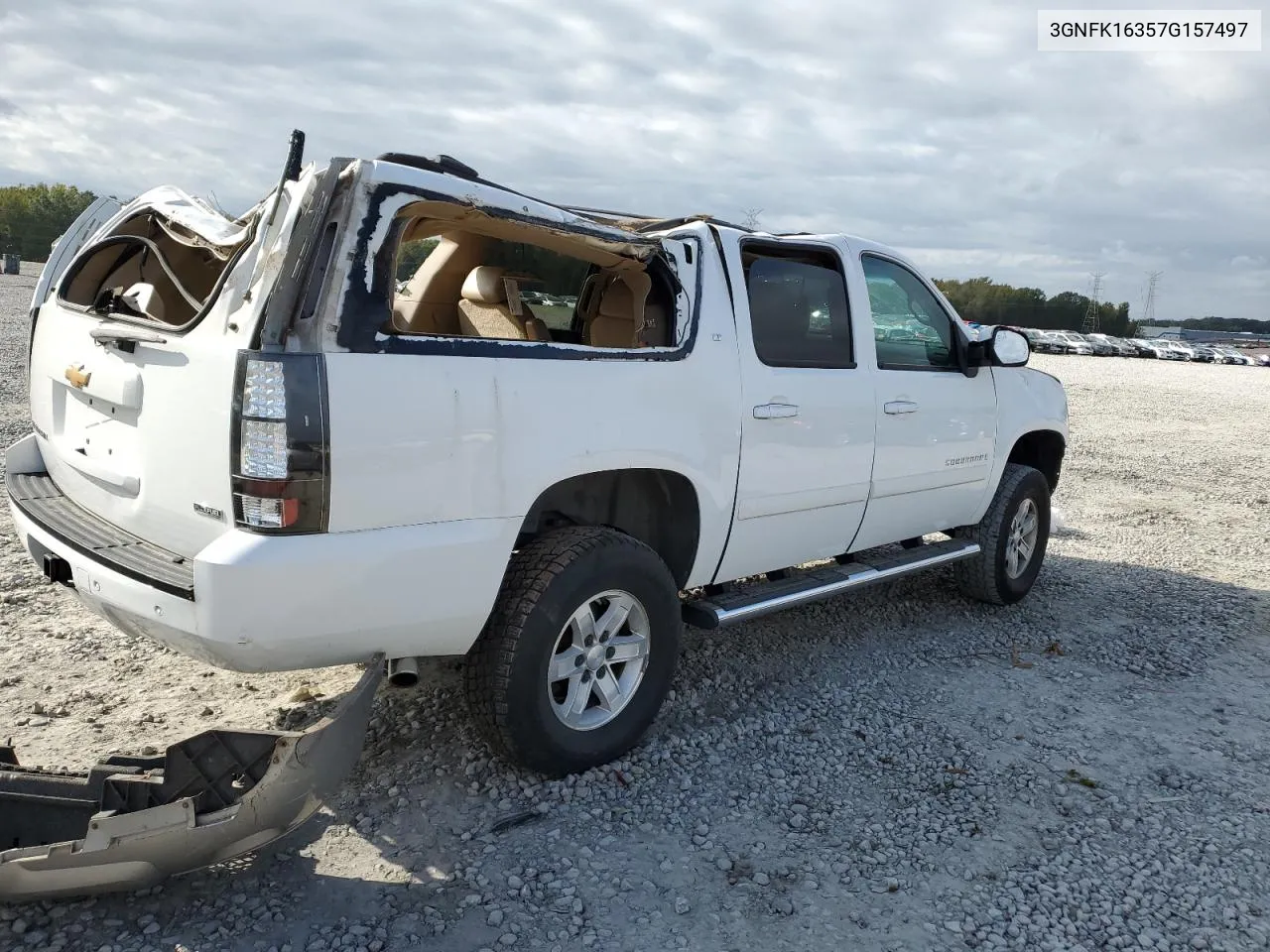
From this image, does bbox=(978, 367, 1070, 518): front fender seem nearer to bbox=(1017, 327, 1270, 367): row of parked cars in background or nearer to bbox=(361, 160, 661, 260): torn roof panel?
bbox=(361, 160, 661, 260): torn roof panel

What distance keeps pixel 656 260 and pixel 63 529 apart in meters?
2.30

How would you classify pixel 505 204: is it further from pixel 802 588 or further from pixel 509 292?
pixel 802 588

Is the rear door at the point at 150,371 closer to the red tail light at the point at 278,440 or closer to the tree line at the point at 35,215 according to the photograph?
the red tail light at the point at 278,440

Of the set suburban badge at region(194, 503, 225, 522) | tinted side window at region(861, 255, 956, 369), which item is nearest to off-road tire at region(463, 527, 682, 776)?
suburban badge at region(194, 503, 225, 522)

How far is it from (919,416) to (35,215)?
80.1 metres

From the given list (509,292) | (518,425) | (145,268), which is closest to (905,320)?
(509,292)

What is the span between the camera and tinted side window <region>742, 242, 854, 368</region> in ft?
14.0

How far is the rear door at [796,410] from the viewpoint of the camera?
4.12m

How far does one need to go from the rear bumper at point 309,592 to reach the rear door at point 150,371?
154mm

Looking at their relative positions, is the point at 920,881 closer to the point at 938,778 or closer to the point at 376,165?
the point at 938,778

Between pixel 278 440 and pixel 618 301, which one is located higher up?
pixel 618 301

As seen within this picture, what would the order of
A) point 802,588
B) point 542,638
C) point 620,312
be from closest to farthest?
point 542,638 → point 620,312 → point 802,588

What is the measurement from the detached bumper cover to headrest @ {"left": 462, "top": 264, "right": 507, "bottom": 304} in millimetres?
2148

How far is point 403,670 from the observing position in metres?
3.19
